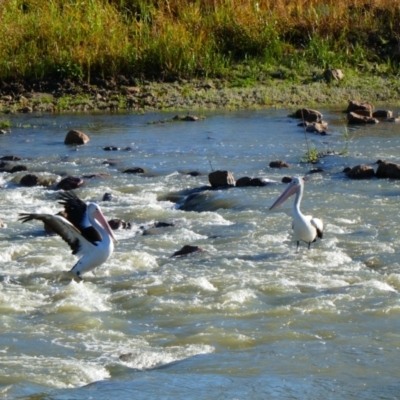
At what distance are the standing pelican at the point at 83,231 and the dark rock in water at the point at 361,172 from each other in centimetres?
398

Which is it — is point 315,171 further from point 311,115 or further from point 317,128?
point 311,115

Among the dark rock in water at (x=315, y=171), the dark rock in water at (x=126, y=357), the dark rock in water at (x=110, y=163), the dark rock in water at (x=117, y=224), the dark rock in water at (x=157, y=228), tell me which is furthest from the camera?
the dark rock in water at (x=110, y=163)

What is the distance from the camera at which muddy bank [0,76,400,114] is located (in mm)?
17078

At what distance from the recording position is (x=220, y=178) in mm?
11172

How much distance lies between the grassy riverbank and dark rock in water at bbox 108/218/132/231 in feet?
24.6

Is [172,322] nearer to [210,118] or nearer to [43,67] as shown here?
[210,118]

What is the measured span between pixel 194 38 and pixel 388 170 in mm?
7670

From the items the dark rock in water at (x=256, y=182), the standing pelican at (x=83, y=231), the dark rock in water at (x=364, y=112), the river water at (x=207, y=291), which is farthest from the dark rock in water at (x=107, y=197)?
the dark rock in water at (x=364, y=112)

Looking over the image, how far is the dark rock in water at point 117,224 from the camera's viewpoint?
9633 mm

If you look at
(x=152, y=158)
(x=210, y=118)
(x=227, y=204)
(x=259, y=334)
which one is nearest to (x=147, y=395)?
(x=259, y=334)

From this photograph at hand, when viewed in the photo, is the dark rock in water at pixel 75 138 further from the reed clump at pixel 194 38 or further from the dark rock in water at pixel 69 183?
the reed clump at pixel 194 38

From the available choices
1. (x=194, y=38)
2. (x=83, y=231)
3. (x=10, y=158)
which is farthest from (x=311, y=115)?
(x=83, y=231)

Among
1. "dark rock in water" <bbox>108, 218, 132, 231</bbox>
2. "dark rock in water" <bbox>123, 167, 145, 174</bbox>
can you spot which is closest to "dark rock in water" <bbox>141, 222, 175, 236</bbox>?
"dark rock in water" <bbox>108, 218, 132, 231</bbox>

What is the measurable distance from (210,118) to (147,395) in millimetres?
10972
